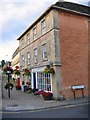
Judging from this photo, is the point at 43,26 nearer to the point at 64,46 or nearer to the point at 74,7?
the point at 74,7

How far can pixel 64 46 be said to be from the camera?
2056 cm

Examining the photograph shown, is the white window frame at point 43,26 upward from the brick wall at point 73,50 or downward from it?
upward

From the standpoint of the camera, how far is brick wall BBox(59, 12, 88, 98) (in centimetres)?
2039

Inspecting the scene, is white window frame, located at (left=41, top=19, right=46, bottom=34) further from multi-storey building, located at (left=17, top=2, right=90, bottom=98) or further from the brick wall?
the brick wall

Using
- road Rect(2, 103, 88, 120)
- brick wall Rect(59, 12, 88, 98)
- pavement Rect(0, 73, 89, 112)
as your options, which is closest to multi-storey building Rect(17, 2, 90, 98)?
brick wall Rect(59, 12, 88, 98)

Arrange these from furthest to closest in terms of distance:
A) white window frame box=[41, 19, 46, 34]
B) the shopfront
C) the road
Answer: white window frame box=[41, 19, 46, 34] → the shopfront → the road

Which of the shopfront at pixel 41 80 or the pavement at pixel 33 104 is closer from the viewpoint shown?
the pavement at pixel 33 104

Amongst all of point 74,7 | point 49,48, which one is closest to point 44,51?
point 49,48

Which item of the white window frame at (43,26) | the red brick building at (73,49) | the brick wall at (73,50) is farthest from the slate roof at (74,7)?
the white window frame at (43,26)

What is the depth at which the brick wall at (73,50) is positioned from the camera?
20.4 m

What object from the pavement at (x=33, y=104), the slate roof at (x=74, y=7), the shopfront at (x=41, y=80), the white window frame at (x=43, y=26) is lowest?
the pavement at (x=33, y=104)

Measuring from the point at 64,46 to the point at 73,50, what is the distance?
102 cm

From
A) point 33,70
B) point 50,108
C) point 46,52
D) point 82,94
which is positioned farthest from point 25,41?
point 50,108

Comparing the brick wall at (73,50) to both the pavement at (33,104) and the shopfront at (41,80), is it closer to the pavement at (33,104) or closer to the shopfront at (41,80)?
the shopfront at (41,80)
